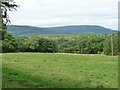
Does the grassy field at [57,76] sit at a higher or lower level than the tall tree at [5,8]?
lower

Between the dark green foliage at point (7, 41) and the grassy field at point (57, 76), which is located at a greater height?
the dark green foliage at point (7, 41)

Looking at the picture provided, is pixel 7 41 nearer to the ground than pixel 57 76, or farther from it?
farther from it

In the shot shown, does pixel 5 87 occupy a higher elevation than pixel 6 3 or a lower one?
lower

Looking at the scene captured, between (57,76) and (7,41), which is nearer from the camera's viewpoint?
(57,76)

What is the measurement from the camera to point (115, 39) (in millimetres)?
87000

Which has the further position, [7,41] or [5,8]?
[7,41]

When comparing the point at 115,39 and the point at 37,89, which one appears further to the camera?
the point at 115,39

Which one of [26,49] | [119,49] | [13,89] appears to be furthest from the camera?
[26,49]

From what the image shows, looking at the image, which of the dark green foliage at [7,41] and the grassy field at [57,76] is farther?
the dark green foliage at [7,41]

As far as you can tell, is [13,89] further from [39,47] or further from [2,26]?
[39,47]

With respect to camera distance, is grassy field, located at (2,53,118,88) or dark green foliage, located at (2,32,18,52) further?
dark green foliage, located at (2,32,18,52)

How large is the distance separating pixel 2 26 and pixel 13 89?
3903 mm

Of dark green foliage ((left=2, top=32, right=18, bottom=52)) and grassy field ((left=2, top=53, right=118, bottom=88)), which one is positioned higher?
dark green foliage ((left=2, top=32, right=18, bottom=52))

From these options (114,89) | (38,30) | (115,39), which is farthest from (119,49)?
(38,30)
